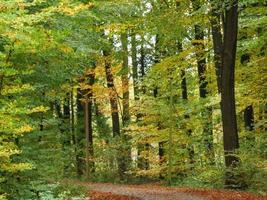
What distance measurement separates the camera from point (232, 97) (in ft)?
49.5

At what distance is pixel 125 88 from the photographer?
2778 centimetres

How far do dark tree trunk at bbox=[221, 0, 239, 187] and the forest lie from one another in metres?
0.03

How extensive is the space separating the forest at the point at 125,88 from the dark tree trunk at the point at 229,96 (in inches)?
1.4

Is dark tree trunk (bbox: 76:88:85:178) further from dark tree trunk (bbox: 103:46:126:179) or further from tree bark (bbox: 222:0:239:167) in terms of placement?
tree bark (bbox: 222:0:239:167)

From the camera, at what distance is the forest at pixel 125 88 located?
1115cm

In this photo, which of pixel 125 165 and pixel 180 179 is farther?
pixel 125 165

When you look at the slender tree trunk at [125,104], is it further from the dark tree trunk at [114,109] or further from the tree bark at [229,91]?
the tree bark at [229,91]

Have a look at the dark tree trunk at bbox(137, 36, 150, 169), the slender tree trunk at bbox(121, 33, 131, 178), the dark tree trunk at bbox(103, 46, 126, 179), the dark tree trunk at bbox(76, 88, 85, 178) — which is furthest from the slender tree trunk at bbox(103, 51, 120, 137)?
the dark tree trunk at bbox(76, 88, 85, 178)

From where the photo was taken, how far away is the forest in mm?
11148

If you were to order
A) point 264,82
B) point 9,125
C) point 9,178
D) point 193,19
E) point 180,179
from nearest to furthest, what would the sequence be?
1. point 9,125
2. point 9,178
3. point 193,19
4. point 264,82
5. point 180,179

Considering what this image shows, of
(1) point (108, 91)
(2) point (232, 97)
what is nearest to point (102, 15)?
(2) point (232, 97)

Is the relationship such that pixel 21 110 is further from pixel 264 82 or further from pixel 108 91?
pixel 108 91

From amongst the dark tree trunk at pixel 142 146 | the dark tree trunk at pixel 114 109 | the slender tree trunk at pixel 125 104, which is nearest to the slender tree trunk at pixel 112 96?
the dark tree trunk at pixel 114 109

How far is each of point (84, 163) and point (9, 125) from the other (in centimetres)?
1992
